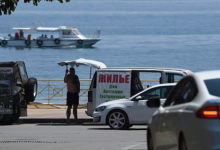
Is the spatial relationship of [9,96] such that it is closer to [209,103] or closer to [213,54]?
[209,103]

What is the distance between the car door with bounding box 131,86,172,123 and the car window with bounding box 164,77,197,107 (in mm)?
9323

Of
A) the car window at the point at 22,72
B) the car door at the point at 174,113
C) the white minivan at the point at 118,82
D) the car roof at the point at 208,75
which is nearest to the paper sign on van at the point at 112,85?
the white minivan at the point at 118,82

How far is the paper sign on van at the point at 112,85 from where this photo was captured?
20.5 metres

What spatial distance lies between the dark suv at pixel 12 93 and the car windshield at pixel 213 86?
13256 millimetres

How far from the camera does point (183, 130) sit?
796cm

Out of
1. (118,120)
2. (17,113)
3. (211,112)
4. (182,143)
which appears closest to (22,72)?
(17,113)

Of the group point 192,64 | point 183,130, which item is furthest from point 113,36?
point 183,130

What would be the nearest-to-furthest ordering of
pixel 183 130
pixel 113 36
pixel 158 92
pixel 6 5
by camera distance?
pixel 183 130
pixel 6 5
pixel 158 92
pixel 113 36

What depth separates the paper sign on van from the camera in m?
20.5

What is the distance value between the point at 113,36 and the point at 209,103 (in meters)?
165

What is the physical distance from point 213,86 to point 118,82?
1259 cm

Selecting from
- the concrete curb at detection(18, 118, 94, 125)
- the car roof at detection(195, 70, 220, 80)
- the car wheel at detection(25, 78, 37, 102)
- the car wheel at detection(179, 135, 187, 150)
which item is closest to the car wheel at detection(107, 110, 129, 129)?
the concrete curb at detection(18, 118, 94, 125)

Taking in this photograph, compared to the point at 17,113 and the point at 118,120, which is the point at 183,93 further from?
the point at 17,113

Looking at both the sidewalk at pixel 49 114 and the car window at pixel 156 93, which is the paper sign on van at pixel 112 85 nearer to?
the sidewalk at pixel 49 114
